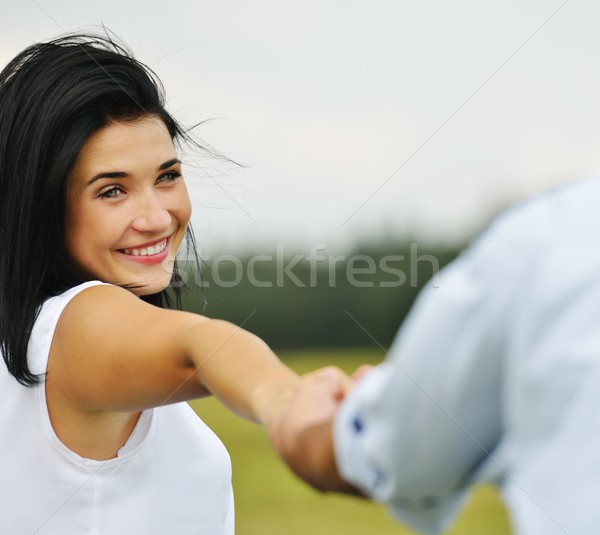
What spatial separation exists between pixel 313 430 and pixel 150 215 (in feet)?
3.60

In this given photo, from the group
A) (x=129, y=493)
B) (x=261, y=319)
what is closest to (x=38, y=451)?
(x=129, y=493)

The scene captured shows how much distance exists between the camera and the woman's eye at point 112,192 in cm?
212

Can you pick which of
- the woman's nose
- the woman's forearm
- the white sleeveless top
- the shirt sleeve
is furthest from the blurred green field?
the shirt sleeve

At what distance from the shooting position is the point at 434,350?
0.88 m

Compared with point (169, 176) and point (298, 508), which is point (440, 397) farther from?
→ point (298, 508)

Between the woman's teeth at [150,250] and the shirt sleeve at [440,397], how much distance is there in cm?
124

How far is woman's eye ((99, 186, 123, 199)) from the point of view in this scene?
212cm

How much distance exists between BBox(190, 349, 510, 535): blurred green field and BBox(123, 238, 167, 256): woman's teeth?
8390 mm

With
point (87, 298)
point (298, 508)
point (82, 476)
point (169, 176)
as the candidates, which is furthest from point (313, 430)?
point (298, 508)

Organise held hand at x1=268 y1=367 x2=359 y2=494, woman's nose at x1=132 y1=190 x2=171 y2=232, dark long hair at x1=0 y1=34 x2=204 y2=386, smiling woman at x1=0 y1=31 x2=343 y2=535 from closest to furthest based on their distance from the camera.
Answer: held hand at x1=268 y1=367 x2=359 y2=494, smiling woman at x1=0 y1=31 x2=343 y2=535, dark long hair at x1=0 y1=34 x2=204 y2=386, woman's nose at x1=132 y1=190 x2=171 y2=232

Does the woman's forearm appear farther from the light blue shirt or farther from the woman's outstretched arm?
the light blue shirt

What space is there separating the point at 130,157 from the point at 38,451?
651mm

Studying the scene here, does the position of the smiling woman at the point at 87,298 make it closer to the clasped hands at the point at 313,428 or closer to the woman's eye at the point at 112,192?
the woman's eye at the point at 112,192

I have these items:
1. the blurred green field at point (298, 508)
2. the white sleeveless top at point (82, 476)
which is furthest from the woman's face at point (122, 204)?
the blurred green field at point (298, 508)
